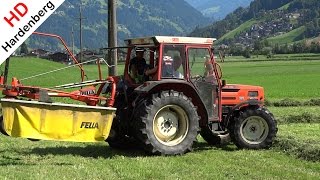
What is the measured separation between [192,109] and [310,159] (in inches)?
98.9

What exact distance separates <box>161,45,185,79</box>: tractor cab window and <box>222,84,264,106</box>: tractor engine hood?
1.49 m

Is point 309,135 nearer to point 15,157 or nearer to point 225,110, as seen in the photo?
point 225,110

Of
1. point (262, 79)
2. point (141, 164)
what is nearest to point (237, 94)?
point (141, 164)

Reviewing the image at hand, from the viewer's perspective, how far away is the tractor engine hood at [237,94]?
12.2m

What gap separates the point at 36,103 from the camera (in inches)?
370

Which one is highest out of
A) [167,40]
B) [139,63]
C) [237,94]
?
[167,40]

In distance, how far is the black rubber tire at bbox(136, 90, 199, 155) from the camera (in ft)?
33.9

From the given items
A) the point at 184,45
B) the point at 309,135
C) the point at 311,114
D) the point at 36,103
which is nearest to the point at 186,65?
the point at 184,45

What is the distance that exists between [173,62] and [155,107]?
117 cm

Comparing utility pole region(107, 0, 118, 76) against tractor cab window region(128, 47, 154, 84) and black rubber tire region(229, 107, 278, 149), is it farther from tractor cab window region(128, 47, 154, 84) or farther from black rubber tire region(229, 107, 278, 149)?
black rubber tire region(229, 107, 278, 149)

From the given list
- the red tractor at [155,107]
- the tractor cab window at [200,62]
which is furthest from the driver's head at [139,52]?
the tractor cab window at [200,62]

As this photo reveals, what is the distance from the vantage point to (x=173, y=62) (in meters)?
11.0

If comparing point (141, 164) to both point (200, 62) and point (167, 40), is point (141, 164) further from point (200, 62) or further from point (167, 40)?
point (200, 62)

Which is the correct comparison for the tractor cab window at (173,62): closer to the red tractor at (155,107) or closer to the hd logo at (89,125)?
the red tractor at (155,107)
